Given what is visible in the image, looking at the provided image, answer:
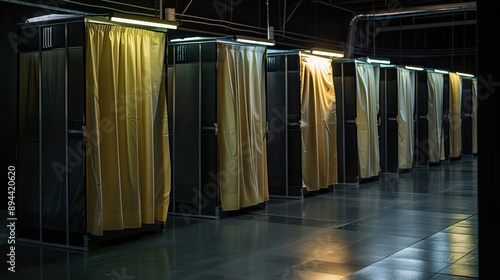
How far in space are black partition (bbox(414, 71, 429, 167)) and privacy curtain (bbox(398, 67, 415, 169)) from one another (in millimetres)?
1455

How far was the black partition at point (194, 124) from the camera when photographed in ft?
32.5

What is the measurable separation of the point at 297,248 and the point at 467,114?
1652 centimetres

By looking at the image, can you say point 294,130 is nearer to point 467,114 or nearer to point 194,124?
point 194,124

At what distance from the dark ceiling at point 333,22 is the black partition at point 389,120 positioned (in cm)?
87

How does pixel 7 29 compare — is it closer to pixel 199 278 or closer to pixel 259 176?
pixel 259 176

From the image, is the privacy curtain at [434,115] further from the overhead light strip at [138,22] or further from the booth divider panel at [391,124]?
the overhead light strip at [138,22]

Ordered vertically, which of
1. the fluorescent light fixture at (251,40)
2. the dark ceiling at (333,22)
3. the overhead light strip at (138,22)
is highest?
the dark ceiling at (333,22)

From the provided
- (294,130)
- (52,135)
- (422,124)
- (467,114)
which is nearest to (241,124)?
(294,130)

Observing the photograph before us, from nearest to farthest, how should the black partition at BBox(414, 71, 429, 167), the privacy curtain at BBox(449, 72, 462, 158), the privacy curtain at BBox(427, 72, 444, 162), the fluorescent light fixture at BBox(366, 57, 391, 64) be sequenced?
the fluorescent light fixture at BBox(366, 57, 391, 64), the black partition at BBox(414, 71, 429, 167), the privacy curtain at BBox(427, 72, 444, 162), the privacy curtain at BBox(449, 72, 462, 158)

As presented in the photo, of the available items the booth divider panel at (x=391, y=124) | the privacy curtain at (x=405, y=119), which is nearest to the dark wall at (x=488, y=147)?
the booth divider panel at (x=391, y=124)

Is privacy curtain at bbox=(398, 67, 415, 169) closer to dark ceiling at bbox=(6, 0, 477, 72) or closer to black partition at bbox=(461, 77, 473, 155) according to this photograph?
dark ceiling at bbox=(6, 0, 477, 72)

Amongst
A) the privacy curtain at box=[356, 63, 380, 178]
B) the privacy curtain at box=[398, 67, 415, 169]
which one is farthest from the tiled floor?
the privacy curtain at box=[398, 67, 415, 169]

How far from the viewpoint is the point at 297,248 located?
7.82 metres

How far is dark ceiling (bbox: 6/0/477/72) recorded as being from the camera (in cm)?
1103
